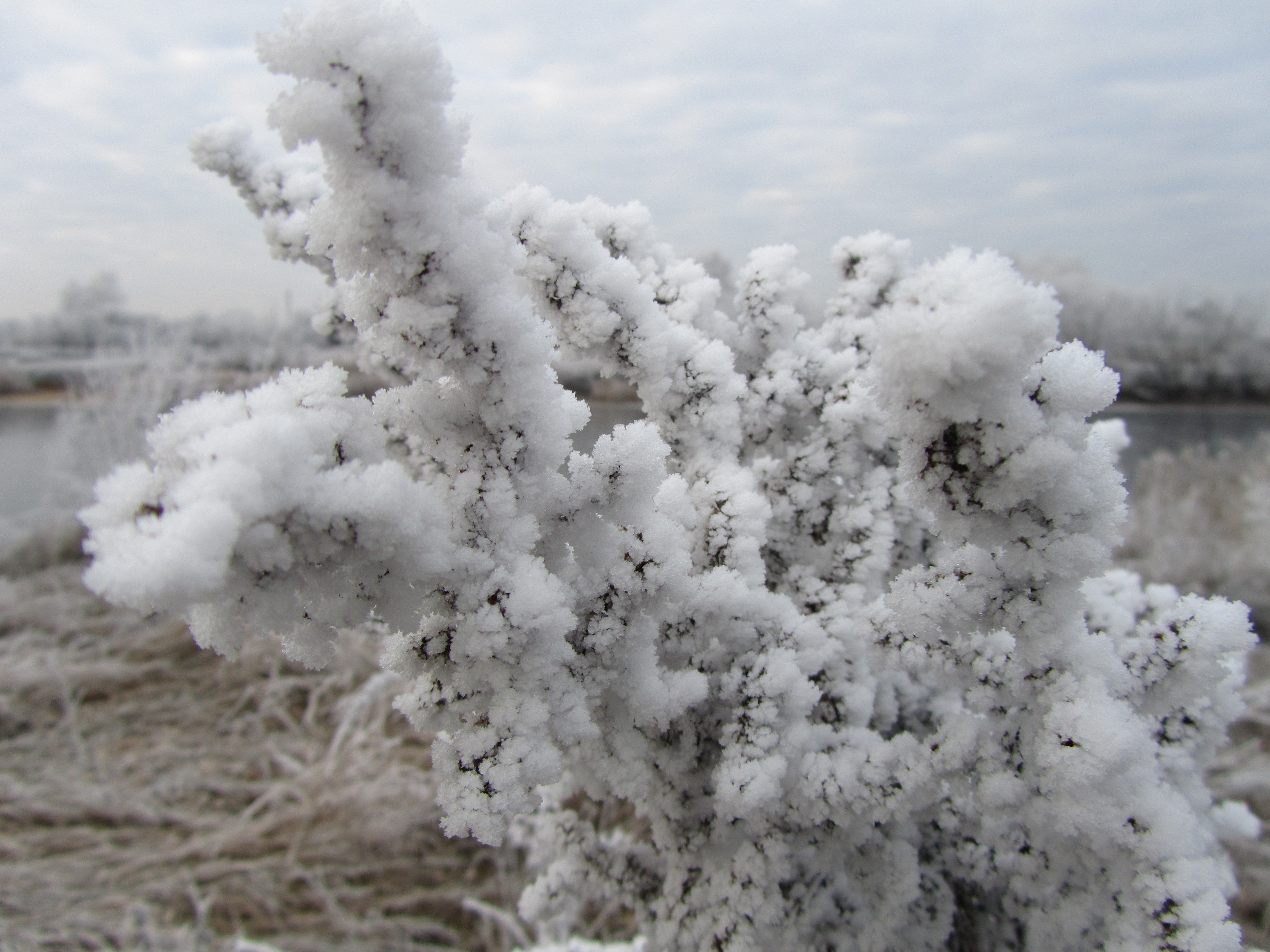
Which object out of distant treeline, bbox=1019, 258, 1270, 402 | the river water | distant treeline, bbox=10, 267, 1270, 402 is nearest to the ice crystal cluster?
distant treeline, bbox=10, 267, 1270, 402

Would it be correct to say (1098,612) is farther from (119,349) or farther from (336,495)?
(119,349)

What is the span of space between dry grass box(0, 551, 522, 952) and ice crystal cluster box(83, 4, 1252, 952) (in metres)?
0.97

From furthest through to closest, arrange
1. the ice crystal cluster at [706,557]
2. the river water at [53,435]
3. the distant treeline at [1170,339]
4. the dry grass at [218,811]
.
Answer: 1. the river water at [53,435]
2. the distant treeline at [1170,339]
3. the dry grass at [218,811]
4. the ice crystal cluster at [706,557]

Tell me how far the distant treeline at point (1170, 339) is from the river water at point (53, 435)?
0.07 metres

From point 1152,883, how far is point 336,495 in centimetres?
A: 45

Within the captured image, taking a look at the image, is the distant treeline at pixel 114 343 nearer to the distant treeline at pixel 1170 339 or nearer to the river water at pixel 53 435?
the river water at pixel 53 435

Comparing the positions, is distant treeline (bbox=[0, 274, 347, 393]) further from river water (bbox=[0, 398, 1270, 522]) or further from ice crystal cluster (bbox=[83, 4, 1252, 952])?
ice crystal cluster (bbox=[83, 4, 1252, 952])

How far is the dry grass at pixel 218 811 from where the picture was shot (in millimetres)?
1318

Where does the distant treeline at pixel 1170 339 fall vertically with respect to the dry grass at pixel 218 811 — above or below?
above

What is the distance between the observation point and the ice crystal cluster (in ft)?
0.91

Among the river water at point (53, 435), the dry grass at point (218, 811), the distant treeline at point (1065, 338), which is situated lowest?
the dry grass at point (218, 811)

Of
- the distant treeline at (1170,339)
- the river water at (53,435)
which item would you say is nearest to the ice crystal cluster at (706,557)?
the distant treeline at (1170,339)

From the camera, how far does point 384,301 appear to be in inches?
12.6

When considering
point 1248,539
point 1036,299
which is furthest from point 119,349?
point 1248,539
